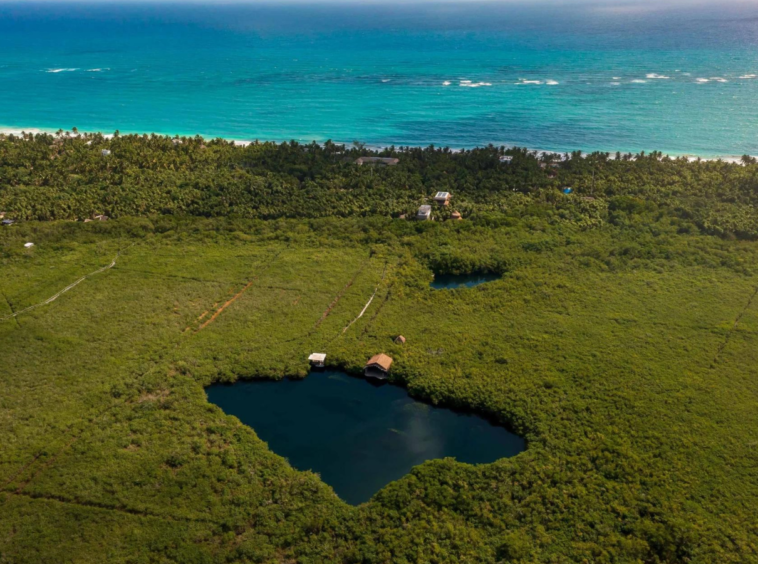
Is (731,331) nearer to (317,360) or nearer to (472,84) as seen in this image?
(317,360)

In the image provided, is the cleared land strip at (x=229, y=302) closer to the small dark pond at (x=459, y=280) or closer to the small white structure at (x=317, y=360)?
the small white structure at (x=317, y=360)

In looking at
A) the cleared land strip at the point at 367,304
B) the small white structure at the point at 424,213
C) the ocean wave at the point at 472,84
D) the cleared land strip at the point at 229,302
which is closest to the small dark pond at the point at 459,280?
the cleared land strip at the point at 367,304

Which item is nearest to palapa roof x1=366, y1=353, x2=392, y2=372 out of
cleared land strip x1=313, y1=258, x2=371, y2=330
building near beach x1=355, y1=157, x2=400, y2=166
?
cleared land strip x1=313, y1=258, x2=371, y2=330

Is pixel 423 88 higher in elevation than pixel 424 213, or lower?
higher

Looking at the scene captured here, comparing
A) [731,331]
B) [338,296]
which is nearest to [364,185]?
[338,296]

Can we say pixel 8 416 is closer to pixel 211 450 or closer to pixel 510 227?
pixel 211 450

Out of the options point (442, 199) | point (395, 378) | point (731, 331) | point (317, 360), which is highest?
point (442, 199)

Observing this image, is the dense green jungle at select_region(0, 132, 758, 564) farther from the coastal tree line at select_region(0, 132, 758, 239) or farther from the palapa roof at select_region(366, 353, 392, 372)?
the palapa roof at select_region(366, 353, 392, 372)
